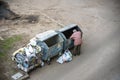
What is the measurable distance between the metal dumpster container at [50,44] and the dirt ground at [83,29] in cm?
51

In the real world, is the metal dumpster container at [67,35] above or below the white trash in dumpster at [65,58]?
above

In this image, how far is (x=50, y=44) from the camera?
1467cm

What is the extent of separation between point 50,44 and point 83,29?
3.21m

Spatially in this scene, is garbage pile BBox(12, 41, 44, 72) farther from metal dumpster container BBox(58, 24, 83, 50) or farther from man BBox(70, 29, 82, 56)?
man BBox(70, 29, 82, 56)

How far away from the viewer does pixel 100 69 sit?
13930 mm

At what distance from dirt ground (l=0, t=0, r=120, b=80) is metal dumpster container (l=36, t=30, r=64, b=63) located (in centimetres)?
51

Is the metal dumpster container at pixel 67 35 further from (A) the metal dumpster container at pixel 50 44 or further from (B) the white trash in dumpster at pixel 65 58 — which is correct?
(B) the white trash in dumpster at pixel 65 58

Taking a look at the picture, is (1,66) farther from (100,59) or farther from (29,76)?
(100,59)

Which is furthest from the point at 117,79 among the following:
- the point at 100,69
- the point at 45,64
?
the point at 45,64

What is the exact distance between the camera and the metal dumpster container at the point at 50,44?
13637 millimetres

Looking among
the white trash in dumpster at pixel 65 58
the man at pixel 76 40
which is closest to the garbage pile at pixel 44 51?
the white trash in dumpster at pixel 65 58

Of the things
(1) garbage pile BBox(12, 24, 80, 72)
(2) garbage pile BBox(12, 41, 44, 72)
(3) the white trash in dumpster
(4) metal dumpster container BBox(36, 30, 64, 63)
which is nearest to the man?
(1) garbage pile BBox(12, 24, 80, 72)

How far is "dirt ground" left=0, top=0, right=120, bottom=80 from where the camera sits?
534 inches

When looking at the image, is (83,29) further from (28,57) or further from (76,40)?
(28,57)
